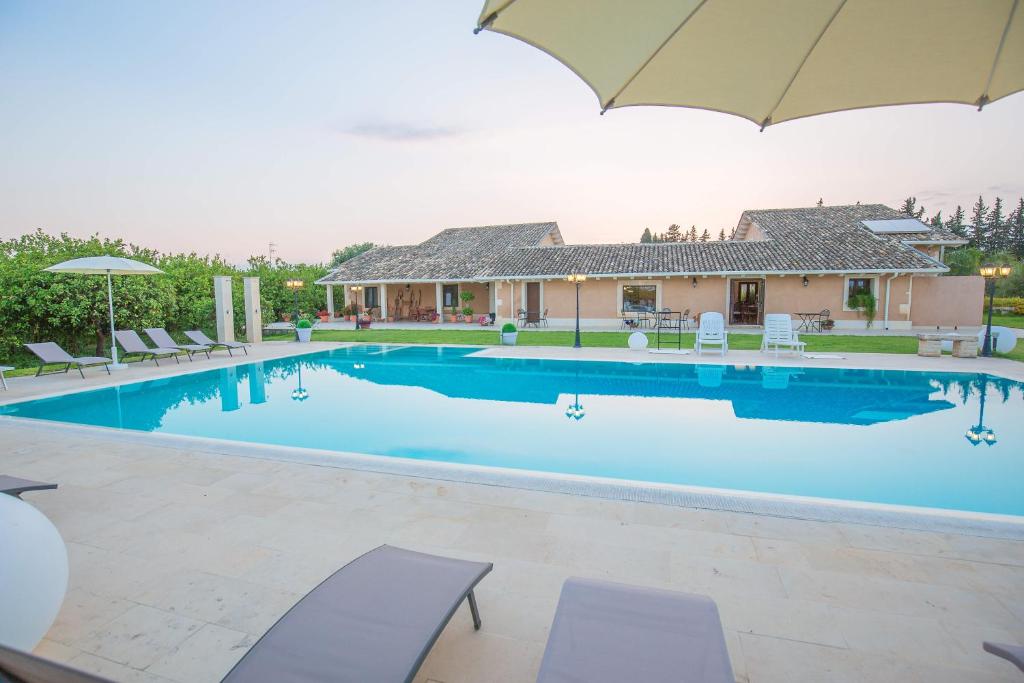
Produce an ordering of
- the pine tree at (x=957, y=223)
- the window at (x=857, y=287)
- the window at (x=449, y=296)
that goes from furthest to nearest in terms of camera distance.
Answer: the pine tree at (x=957, y=223), the window at (x=449, y=296), the window at (x=857, y=287)

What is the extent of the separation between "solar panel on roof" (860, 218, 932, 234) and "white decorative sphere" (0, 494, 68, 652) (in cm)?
2955

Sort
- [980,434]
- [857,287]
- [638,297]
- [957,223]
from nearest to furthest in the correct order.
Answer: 1. [980,434]
2. [857,287]
3. [638,297]
4. [957,223]

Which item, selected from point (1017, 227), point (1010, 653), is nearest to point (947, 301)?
point (1010, 653)

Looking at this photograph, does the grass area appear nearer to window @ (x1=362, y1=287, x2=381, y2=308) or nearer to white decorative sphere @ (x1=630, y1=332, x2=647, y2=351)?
white decorative sphere @ (x1=630, y1=332, x2=647, y2=351)

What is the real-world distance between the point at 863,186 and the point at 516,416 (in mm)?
26611

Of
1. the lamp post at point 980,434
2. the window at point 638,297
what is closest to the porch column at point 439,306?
the window at point 638,297

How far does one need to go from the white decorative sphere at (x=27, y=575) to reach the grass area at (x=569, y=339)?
47.3 feet

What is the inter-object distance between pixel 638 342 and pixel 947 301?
15.4 meters

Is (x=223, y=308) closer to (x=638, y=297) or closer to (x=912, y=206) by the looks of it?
(x=638, y=297)

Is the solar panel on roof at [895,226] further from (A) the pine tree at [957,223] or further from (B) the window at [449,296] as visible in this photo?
(A) the pine tree at [957,223]

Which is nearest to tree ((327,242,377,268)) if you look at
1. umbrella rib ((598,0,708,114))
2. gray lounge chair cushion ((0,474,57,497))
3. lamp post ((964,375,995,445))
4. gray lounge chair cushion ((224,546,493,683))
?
gray lounge chair cushion ((0,474,57,497))

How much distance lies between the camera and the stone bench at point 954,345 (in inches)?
476

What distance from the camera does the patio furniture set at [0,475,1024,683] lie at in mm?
1665

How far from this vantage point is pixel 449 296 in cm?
2756
